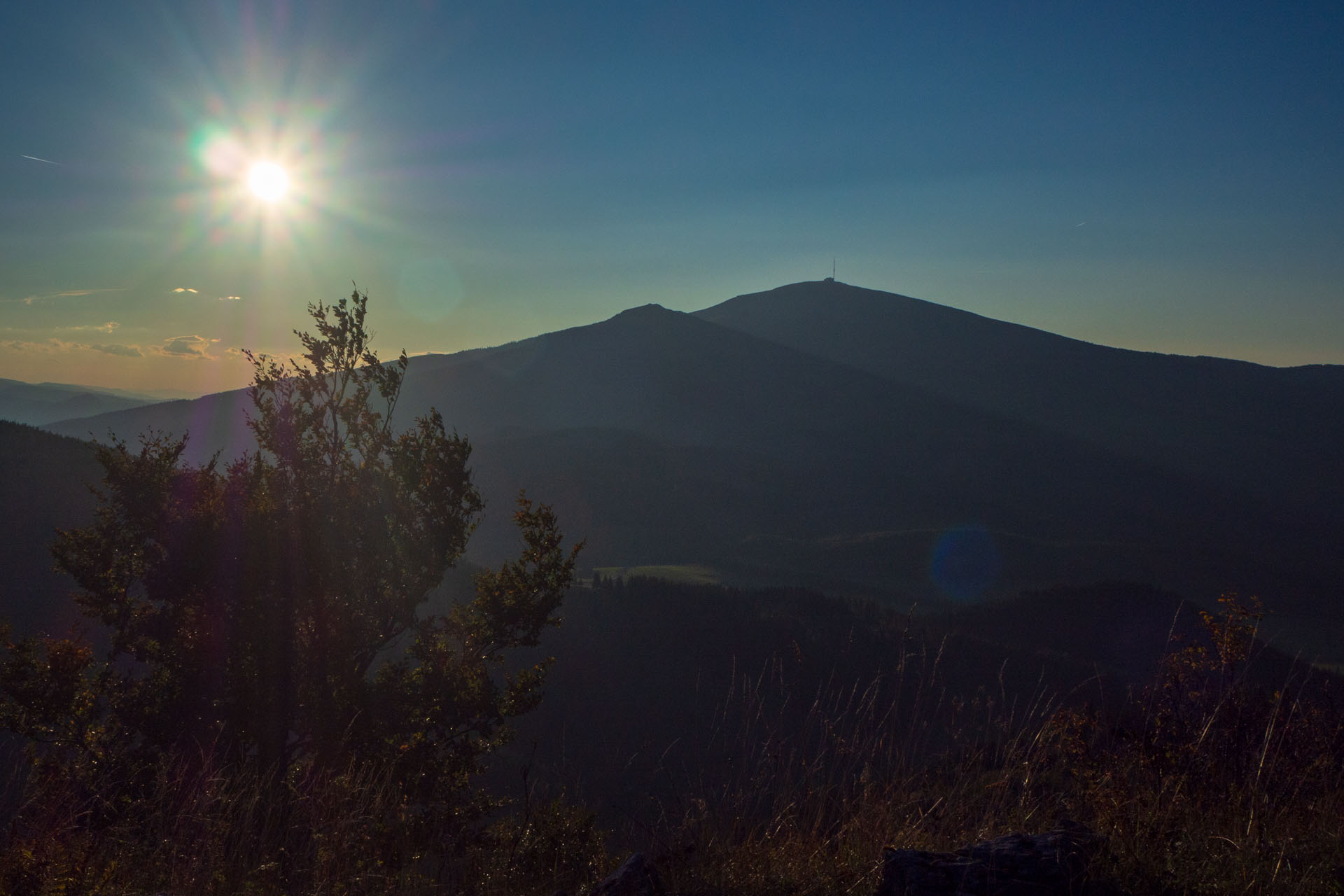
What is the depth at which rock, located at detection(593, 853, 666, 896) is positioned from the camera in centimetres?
278

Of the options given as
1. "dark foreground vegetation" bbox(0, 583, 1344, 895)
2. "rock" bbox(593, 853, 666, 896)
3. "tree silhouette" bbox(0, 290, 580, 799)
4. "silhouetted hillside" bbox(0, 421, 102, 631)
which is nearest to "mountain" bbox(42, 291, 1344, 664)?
"silhouetted hillside" bbox(0, 421, 102, 631)

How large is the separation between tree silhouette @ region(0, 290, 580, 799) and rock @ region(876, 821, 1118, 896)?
6.82 meters

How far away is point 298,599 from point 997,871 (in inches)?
376

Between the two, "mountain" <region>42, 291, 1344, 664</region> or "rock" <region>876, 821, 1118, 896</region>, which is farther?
"mountain" <region>42, 291, 1344, 664</region>

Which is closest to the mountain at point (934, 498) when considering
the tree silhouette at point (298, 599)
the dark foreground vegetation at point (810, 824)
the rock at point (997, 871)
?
the tree silhouette at point (298, 599)

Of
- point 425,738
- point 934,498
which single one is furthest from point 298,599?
point 934,498

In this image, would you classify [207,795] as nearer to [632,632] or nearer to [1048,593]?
[632,632]

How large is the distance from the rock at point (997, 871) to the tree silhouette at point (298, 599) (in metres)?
6.82

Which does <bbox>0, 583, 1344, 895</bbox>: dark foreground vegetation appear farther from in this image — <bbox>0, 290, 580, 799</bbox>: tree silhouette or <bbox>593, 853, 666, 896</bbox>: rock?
<bbox>0, 290, 580, 799</bbox>: tree silhouette

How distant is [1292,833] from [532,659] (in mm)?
45593

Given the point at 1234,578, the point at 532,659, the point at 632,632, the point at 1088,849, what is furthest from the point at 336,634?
the point at 1234,578

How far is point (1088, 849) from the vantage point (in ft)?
9.21

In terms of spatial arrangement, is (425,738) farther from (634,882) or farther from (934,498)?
(934,498)

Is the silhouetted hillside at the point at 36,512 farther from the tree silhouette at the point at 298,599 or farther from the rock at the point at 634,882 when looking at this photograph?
the rock at the point at 634,882
